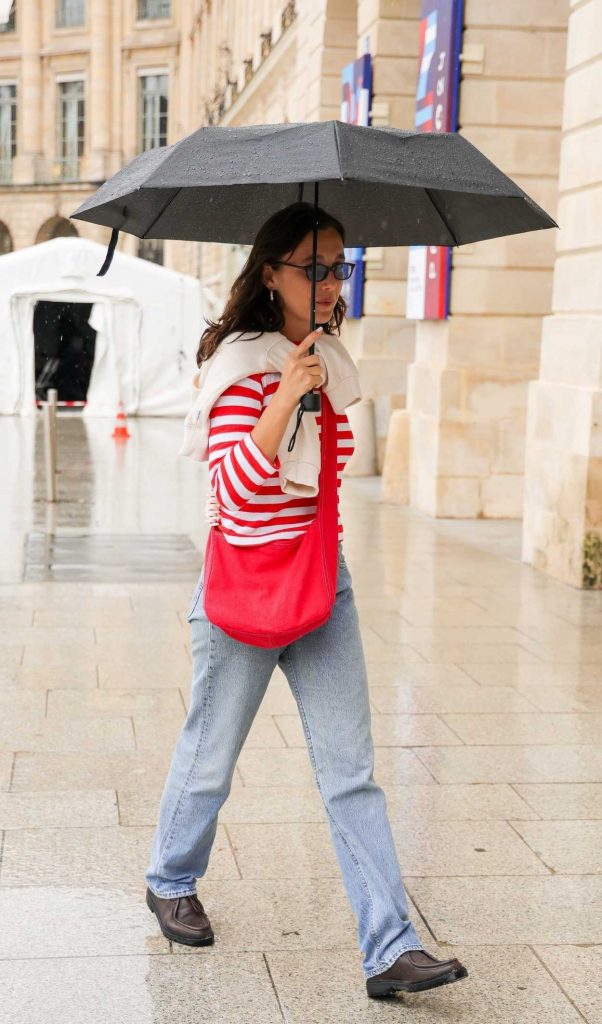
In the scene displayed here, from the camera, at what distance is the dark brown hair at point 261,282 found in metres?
3.28

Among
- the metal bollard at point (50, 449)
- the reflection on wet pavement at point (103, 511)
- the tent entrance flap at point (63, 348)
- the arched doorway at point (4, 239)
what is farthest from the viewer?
the arched doorway at point (4, 239)

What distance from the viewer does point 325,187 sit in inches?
153

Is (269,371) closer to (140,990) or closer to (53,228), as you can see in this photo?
(140,990)

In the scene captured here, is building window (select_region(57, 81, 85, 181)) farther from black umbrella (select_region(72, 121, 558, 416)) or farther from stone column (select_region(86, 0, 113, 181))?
black umbrella (select_region(72, 121, 558, 416))

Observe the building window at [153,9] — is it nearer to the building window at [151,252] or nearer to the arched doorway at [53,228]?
the arched doorway at [53,228]

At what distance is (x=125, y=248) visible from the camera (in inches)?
2207

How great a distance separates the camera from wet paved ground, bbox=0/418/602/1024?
334 centimetres

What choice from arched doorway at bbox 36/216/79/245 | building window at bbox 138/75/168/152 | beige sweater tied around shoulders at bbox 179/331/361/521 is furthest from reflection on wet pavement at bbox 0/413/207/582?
arched doorway at bbox 36/216/79/245

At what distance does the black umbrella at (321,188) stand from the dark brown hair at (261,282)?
3.4 inches

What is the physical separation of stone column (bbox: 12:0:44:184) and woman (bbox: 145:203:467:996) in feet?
183

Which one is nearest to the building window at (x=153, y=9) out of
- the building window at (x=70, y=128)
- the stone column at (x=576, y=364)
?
the building window at (x=70, y=128)

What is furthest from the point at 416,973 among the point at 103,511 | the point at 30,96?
the point at 30,96

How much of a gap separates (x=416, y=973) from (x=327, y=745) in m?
0.53

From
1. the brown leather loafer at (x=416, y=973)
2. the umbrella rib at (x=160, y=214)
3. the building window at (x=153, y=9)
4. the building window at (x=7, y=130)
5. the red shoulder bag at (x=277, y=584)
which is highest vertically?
the building window at (x=153, y=9)
